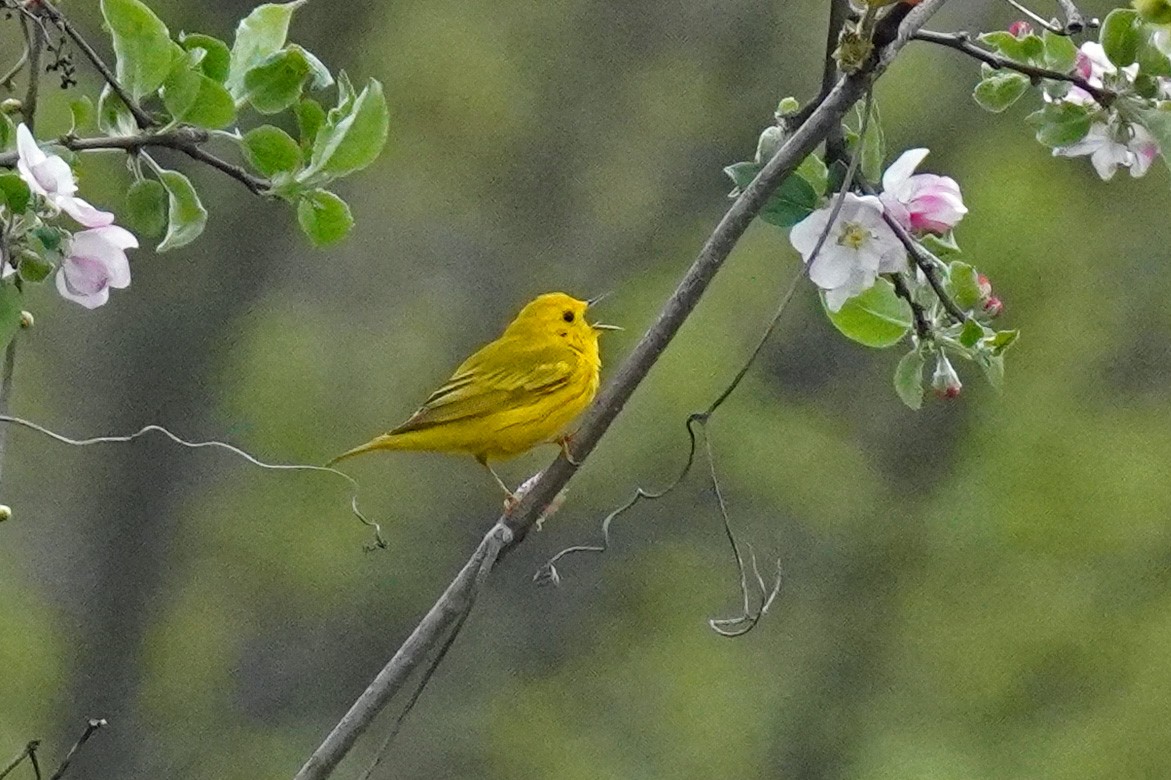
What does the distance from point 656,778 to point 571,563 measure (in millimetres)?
1374

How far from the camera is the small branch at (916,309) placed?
6.15 feet

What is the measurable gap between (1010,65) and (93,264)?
0.96m

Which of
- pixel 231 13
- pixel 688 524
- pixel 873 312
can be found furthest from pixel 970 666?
pixel 873 312

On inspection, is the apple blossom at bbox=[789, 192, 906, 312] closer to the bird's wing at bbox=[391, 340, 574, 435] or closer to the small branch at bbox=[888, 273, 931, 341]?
the small branch at bbox=[888, 273, 931, 341]

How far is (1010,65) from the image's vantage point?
1785 mm

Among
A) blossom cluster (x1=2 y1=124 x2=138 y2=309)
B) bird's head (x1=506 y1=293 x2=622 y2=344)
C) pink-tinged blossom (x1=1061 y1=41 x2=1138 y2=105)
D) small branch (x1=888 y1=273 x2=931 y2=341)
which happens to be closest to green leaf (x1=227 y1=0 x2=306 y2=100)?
blossom cluster (x1=2 y1=124 x2=138 y2=309)

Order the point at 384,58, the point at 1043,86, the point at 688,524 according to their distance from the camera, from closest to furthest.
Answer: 1. the point at 1043,86
2. the point at 384,58
3. the point at 688,524

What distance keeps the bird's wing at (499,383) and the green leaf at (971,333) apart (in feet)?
6.43

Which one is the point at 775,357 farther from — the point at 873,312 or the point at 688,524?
the point at 873,312

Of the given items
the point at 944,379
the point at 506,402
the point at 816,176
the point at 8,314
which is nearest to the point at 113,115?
the point at 8,314

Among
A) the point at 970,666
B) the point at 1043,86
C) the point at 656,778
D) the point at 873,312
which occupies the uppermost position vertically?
the point at 1043,86

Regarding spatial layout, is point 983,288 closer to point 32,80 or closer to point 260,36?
point 260,36

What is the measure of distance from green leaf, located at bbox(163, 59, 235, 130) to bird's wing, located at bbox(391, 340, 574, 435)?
213cm

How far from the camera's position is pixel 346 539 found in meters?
8.62
